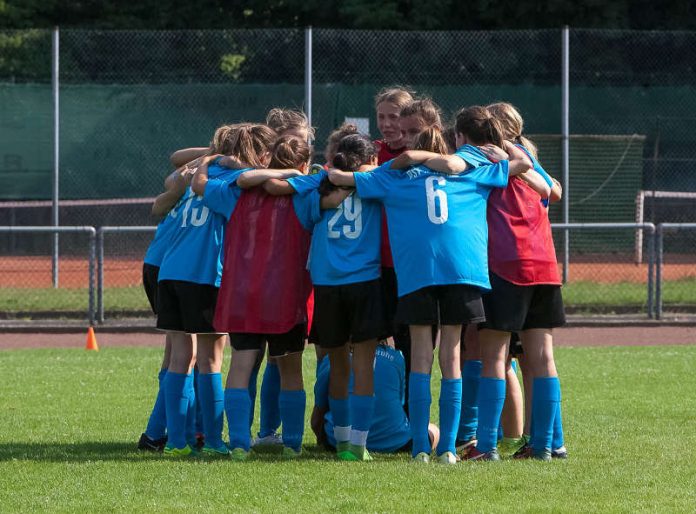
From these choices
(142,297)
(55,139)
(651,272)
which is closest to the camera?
(651,272)

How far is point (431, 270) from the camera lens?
5.89m

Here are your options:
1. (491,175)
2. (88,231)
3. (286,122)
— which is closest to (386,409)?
(491,175)

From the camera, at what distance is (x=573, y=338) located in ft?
42.5

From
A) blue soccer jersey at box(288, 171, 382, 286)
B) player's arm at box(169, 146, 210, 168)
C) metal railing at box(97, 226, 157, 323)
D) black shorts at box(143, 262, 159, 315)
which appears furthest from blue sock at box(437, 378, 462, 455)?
metal railing at box(97, 226, 157, 323)

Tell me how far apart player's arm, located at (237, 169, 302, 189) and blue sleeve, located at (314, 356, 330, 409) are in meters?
1.16

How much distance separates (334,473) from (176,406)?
111cm

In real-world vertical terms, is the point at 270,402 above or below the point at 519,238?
below

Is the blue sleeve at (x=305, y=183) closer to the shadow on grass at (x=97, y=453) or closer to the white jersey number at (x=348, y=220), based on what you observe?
the white jersey number at (x=348, y=220)

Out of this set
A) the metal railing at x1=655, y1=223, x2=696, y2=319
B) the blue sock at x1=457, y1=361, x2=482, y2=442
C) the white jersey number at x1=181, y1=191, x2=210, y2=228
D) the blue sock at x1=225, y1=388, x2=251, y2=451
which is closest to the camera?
the blue sock at x1=225, y1=388, x2=251, y2=451

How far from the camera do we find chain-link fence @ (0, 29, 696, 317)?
15.7 meters

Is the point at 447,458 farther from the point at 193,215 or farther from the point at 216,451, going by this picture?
the point at 193,215

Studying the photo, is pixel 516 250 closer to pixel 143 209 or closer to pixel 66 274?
pixel 66 274

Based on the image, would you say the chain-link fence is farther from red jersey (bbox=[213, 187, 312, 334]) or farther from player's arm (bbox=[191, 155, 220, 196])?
red jersey (bbox=[213, 187, 312, 334])

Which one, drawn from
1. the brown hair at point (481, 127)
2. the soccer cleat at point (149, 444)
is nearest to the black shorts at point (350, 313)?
the brown hair at point (481, 127)
